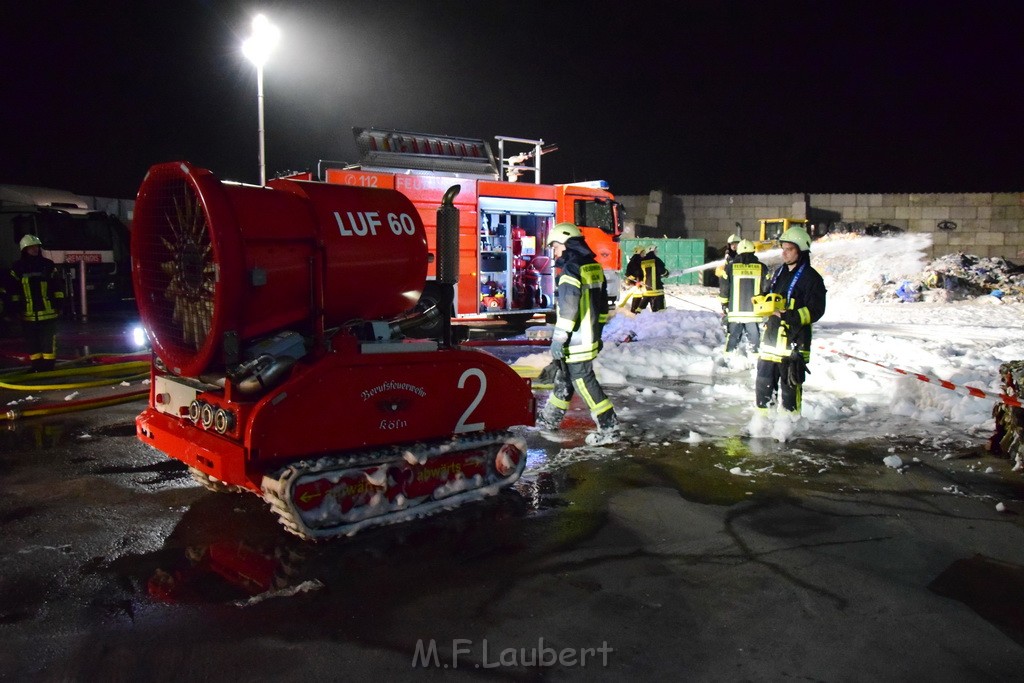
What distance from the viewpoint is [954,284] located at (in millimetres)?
20984

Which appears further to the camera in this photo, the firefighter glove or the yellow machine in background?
the yellow machine in background

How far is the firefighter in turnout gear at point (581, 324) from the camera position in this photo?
6711mm

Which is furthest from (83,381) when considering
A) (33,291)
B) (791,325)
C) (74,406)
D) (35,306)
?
(791,325)

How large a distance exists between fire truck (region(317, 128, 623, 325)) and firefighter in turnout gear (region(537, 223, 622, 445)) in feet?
18.0

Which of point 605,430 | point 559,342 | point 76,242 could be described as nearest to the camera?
point 559,342

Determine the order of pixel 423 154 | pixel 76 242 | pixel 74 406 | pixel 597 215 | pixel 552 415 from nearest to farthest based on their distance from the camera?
pixel 552 415, pixel 74 406, pixel 423 154, pixel 597 215, pixel 76 242

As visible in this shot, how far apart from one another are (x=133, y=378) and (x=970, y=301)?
66.7 ft

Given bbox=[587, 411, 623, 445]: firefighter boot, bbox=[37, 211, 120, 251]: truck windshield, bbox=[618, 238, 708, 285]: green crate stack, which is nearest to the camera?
bbox=[587, 411, 623, 445]: firefighter boot

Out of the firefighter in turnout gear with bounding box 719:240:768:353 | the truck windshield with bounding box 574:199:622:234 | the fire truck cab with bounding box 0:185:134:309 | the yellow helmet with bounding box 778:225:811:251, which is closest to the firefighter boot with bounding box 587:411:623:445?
the yellow helmet with bounding box 778:225:811:251

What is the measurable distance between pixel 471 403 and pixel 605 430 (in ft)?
7.08

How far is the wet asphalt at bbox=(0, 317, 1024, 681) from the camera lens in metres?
3.28

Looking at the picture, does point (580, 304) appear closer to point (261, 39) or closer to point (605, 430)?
point (605, 430)

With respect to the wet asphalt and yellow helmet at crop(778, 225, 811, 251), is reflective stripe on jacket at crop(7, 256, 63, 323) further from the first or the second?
yellow helmet at crop(778, 225, 811, 251)

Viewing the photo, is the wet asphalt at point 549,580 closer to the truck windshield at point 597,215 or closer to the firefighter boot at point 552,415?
the firefighter boot at point 552,415
